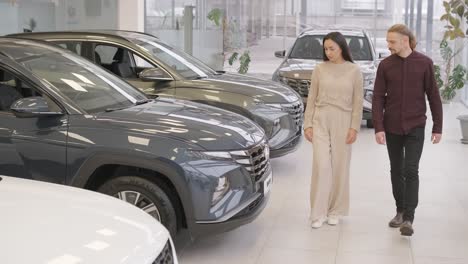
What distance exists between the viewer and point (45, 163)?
14.3 feet

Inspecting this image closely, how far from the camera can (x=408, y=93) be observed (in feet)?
16.5

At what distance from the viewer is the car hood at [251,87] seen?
22.7ft

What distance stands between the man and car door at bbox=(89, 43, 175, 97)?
2308 millimetres

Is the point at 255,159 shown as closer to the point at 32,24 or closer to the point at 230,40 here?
the point at 32,24

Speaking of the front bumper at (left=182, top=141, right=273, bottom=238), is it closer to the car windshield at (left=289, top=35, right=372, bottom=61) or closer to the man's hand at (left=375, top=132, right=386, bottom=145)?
the man's hand at (left=375, top=132, right=386, bottom=145)

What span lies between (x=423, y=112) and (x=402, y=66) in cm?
37

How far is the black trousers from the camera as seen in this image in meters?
5.04

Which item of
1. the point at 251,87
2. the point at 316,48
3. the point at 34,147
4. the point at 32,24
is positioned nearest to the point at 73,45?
the point at 251,87

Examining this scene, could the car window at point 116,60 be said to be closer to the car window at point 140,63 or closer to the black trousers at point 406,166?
the car window at point 140,63

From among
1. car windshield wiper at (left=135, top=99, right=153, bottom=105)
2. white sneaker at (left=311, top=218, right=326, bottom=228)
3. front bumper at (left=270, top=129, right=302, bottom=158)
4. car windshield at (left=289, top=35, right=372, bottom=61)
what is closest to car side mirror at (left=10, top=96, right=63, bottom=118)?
car windshield wiper at (left=135, top=99, right=153, bottom=105)

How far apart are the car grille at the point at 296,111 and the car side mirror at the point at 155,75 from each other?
1.23 metres

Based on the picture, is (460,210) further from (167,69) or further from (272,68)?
(272,68)

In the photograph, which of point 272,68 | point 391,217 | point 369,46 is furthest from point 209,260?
point 272,68

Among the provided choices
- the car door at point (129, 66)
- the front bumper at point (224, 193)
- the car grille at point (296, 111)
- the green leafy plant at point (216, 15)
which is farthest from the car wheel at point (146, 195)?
the green leafy plant at point (216, 15)
